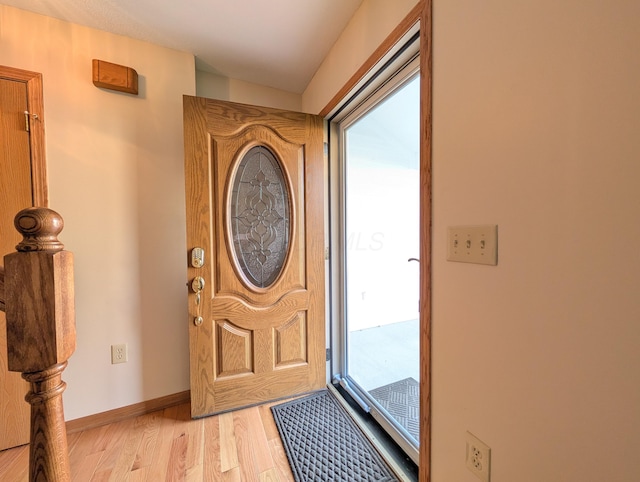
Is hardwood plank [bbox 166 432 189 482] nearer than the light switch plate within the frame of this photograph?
No

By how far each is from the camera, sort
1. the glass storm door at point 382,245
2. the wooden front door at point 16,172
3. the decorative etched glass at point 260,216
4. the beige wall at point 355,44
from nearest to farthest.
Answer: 1. the beige wall at point 355,44
2. the wooden front door at point 16,172
3. the decorative etched glass at point 260,216
4. the glass storm door at point 382,245

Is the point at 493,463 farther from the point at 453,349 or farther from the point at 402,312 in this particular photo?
the point at 402,312

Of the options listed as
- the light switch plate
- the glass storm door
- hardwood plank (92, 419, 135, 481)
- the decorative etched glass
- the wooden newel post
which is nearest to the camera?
the wooden newel post

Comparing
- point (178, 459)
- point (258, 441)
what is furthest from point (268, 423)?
point (178, 459)

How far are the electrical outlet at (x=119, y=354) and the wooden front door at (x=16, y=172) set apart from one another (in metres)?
0.39

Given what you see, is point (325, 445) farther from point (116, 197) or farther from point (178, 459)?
point (116, 197)

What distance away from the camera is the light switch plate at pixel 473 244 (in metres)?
0.77

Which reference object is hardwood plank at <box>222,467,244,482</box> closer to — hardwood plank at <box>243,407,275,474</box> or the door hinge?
hardwood plank at <box>243,407,275,474</box>

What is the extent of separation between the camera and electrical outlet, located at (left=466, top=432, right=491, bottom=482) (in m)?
0.80

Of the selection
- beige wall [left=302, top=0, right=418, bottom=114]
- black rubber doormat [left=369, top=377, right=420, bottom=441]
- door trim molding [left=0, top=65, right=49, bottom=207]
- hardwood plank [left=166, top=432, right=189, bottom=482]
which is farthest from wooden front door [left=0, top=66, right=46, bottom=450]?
black rubber doormat [left=369, top=377, right=420, bottom=441]

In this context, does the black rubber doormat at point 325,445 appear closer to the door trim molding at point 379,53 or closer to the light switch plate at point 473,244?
the light switch plate at point 473,244

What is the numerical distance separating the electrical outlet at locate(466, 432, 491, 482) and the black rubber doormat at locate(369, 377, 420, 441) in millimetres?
598

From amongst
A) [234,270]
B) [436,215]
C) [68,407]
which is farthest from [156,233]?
[436,215]

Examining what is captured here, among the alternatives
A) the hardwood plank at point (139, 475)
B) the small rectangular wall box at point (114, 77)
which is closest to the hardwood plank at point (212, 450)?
the hardwood plank at point (139, 475)
